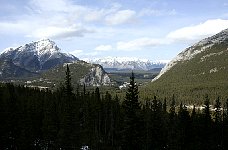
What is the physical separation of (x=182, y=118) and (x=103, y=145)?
22.7m

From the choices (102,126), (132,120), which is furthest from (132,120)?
(102,126)

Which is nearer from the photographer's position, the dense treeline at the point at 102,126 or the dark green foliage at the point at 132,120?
the dark green foliage at the point at 132,120

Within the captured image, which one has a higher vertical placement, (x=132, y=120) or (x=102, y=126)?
(x=132, y=120)

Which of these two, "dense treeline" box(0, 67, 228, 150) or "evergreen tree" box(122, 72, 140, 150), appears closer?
"evergreen tree" box(122, 72, 140, 150)

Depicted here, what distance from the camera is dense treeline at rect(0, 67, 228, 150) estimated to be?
4309cm

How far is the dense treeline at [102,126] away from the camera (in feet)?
141

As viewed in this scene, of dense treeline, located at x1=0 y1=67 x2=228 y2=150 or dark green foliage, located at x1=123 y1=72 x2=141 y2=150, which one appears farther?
dense treeline, located at x1=0 y1=67 x2=228 y2=150

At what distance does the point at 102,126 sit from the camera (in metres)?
118

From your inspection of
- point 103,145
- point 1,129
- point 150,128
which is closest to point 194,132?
point 150,128

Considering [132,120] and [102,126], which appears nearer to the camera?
[132,120]

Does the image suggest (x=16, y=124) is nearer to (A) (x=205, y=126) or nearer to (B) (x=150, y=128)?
(B) (x=150, y=128)

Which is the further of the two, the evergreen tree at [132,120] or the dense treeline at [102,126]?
the dense treeline at [102,126]

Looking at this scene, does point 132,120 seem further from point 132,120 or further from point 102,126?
point 102,126

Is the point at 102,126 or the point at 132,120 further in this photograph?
the point at 102,126
